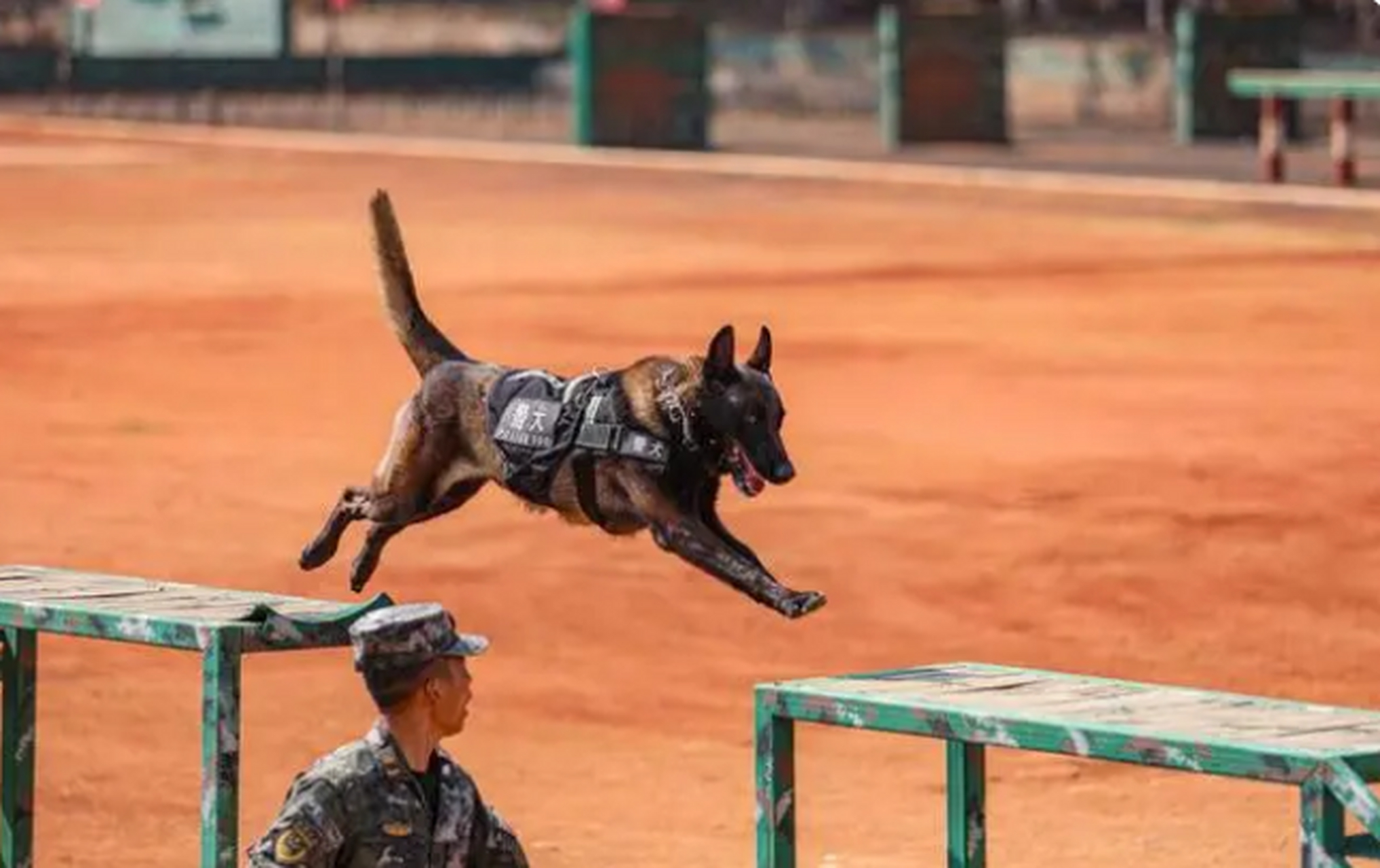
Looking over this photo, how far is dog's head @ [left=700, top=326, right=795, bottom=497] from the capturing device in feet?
28.3

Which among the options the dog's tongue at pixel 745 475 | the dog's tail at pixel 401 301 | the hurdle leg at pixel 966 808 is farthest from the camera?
the hurdle leg at pixel 966 808

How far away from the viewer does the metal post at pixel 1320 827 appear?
27.5ft

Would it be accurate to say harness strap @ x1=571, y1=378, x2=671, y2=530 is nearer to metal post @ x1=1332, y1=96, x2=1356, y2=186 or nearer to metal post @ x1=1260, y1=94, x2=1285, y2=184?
metal post @ x1=1332, y1=96, x2=1356, y2=186

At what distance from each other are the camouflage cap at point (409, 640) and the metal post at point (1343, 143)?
40.3 metres

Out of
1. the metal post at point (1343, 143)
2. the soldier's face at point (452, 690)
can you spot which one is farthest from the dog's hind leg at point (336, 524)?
the metal post at point (1343, 143)

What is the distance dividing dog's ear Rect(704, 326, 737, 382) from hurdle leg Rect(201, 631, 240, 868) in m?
1.95

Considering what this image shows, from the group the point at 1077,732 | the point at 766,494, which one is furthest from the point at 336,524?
the point at 766,494

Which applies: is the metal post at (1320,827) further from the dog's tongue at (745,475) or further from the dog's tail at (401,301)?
the dog's tail at (401,301)

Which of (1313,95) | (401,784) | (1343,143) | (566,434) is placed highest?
(566,434)

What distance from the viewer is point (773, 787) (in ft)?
31.8

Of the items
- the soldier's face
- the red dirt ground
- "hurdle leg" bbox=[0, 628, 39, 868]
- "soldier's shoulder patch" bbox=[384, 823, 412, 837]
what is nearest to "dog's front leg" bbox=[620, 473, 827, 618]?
the soldier's face

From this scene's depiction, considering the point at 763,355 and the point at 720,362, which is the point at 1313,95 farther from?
the point at 720,362

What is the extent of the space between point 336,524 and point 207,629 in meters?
0.81

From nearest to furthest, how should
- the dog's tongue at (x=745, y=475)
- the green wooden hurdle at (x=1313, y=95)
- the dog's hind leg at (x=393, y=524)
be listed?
the dog's tongue at (x=745, y=475), the dog's hind leg at (x=393, y=524), the green wooden hurdle at (x=1313, y=95)
